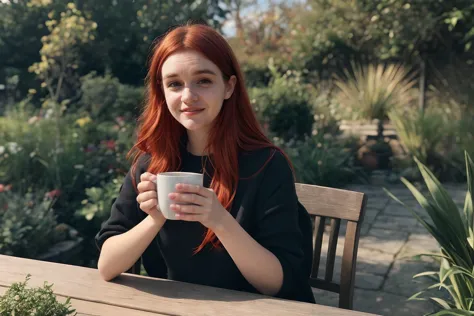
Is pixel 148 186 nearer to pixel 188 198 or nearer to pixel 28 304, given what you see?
pixel 188 198

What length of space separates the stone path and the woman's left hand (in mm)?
1983

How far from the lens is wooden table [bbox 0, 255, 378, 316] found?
44.1 inches

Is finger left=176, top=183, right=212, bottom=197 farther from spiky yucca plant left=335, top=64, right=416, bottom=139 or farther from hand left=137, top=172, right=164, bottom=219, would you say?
spiky yucca plant left=335, top=64, right=416, bottom=139

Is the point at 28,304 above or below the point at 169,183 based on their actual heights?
below

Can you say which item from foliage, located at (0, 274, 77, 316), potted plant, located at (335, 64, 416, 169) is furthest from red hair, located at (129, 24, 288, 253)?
potted plant, located at (335, 64, 416, 169)

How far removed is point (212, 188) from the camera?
147 centimetres

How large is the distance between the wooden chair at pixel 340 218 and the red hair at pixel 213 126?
256 mm

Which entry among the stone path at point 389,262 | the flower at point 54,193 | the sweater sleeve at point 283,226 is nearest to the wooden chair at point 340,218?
the sweater sleeve at point 283,226

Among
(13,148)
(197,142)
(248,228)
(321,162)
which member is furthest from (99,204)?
(321,162)

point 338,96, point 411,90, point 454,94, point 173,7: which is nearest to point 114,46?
point 173,7

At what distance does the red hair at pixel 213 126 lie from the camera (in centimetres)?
137

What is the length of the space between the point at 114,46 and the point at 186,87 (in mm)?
11070

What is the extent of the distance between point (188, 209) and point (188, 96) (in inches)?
14.8

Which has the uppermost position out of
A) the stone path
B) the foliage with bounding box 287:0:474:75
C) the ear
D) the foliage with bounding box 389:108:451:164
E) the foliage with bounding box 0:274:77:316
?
the foliage with bounding box 287:0:474:75
